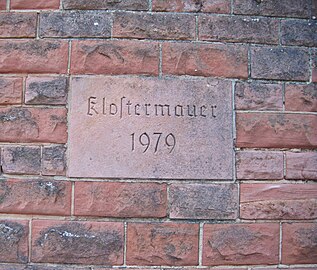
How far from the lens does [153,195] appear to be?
5.76ft

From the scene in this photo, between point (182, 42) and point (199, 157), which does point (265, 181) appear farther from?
point (182, 42)

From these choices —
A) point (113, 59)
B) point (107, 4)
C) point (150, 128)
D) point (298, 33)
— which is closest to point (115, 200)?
point (150, 128)

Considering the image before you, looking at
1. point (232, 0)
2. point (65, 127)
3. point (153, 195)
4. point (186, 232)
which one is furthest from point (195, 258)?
point (232, 0)

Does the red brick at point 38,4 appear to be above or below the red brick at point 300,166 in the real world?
above

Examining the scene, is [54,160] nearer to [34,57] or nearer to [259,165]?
[34,57]

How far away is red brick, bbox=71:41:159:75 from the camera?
1.80 m

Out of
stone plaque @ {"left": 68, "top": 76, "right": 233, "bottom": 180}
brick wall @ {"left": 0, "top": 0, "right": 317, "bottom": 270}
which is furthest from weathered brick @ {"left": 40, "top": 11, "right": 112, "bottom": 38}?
stone plaque @ {"left": 68, "top": 76, "right": 233, "bottom": 180}

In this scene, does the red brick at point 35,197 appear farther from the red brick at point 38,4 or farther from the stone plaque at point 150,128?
the red brick at point 38,4

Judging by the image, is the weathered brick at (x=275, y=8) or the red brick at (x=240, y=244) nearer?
the red brick at (x=240, y=244)

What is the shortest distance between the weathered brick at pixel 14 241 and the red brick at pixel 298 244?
998 mm

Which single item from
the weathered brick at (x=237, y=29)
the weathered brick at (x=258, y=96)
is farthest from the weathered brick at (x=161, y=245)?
the weathered brick at (x=237, y=29)

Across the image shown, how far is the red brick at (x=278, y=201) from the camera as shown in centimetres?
178

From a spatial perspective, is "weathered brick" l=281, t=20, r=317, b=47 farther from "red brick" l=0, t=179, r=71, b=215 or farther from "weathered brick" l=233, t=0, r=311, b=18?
"red brick" l=0, t=179, r=71, b=215

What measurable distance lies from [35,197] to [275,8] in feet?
4.01
